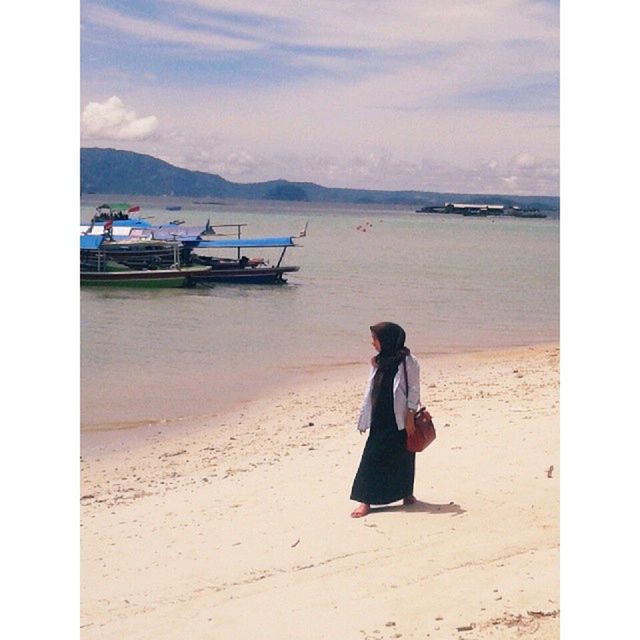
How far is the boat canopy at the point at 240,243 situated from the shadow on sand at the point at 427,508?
2.05 m

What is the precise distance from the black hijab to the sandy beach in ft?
1.77

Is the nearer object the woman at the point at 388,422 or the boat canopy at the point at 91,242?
the woman at the point at 388,422

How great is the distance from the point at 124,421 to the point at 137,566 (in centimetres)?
166

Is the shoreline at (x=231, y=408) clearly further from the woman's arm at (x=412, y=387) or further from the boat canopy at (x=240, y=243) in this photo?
the woman's arm at (x=412, y=387)

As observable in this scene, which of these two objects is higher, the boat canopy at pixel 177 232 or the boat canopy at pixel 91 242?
the boat canopy at pixel 177 232

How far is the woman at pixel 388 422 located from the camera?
3760mm

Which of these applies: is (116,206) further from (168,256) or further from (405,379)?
(405,379)

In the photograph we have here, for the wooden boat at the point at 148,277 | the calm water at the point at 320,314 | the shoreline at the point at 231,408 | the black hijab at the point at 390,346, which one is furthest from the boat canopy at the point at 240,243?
the black hijab at the point at 390,346

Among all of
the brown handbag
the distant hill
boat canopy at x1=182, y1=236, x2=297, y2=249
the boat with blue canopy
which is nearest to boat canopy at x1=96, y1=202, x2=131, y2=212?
the boat with blue canopy

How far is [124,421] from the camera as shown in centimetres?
530

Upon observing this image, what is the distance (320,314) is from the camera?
547 centimetres

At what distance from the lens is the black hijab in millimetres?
3760
